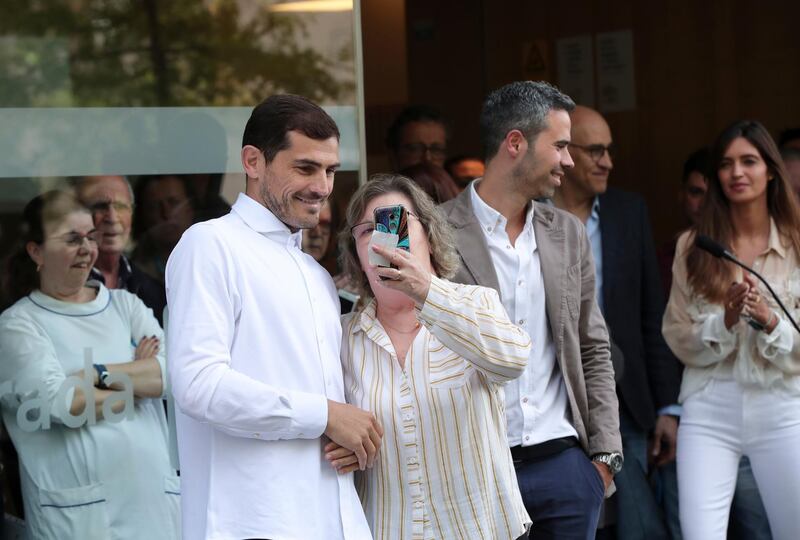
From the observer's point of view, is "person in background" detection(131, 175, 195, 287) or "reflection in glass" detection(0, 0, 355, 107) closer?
"reflection in glass" detection(0, 0, 355, 107)

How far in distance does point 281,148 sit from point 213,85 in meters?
1.59

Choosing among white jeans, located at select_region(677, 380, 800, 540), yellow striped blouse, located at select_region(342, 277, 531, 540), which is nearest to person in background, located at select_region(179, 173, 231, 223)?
yellow striped blouse, located at select_region(342, 277, 531, 540)

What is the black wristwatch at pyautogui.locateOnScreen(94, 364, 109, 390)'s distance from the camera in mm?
4059

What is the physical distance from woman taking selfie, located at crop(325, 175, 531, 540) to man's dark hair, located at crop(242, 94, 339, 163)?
27 cm

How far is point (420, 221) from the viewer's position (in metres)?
3.13

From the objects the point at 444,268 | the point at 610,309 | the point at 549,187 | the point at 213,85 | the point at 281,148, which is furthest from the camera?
the point at 610,309

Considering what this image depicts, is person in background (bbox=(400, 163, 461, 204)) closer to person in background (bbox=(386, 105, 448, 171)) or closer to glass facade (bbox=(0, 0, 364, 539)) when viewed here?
glass facade (bbox=(0, 0, 364, 539))

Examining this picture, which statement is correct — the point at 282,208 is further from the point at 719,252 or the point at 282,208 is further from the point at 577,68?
the point at 577,68

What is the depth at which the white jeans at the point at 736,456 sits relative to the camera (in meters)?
4.49

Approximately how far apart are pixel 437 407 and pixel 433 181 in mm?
1733

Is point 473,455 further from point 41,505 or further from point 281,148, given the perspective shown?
point 41,505

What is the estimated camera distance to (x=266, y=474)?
271cm

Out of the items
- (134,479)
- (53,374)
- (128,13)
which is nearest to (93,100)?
(128,13)

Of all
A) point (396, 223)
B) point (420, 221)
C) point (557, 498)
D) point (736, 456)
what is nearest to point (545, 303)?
point (557, 498)
